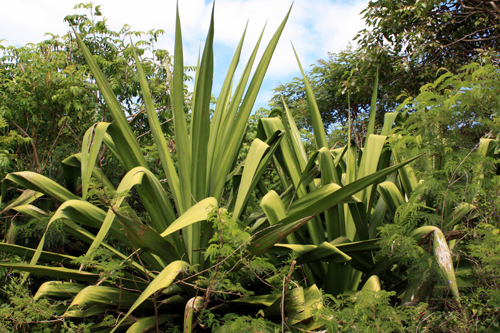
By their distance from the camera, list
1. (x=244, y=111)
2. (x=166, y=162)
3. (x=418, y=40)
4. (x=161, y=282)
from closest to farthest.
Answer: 1. (x=161, y=282)
2. (x=166, y=162)
3. (x=244, y=111)
4. (x=418, y=40)

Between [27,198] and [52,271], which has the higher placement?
[27,198]

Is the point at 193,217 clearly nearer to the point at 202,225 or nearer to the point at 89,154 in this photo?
the point at 202,225

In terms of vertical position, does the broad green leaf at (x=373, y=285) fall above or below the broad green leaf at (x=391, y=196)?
below

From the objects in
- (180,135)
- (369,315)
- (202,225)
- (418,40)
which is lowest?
(369,315)

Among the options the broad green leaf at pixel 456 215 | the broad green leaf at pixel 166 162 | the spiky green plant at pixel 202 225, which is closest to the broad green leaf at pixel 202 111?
the spiky green plant at pixel 202 225

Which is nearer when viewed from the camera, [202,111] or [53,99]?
[202,111]

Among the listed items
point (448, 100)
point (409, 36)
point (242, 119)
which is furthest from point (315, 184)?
point (409, 36)

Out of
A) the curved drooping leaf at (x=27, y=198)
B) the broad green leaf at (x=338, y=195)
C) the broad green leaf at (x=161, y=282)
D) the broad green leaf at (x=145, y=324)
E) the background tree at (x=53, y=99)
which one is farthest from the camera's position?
the background tree at (x=53, y=99)

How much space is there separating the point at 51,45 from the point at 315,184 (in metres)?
2.85

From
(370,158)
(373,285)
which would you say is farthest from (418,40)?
(373,285)

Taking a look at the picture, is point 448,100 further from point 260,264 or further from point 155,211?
point 155,211

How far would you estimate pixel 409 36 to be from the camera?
204 inches

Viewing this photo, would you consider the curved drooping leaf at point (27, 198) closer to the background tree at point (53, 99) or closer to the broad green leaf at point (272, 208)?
the background tree at point (53, 99)

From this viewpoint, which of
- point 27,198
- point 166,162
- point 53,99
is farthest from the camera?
point 53,99
